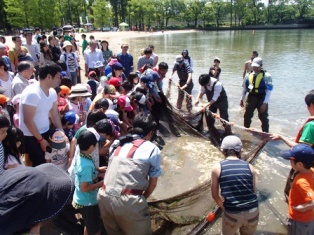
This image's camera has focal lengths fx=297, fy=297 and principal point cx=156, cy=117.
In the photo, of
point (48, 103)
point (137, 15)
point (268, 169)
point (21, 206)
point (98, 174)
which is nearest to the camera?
point (21, 206)

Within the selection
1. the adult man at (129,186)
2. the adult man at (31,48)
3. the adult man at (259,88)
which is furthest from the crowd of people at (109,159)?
the adult man at (31,48)

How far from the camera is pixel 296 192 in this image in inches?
116

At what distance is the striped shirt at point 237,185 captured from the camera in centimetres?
277

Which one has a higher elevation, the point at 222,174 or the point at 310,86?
the point at 222,174

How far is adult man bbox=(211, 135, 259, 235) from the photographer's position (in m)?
2.78

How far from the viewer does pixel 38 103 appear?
359cm

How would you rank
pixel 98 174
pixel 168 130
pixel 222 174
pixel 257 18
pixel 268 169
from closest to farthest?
pixel 222 174 < pixel 98 174 < pixel 268 169 < pixel 168 130 < pixel 257 18

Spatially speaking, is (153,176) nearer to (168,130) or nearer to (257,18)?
(168,130)

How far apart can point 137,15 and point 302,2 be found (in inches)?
1861

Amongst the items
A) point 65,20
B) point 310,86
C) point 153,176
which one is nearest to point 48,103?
point 153,176

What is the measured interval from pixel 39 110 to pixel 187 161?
3331mm

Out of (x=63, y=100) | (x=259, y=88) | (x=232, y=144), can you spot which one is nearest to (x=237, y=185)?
(x=232, y=144)

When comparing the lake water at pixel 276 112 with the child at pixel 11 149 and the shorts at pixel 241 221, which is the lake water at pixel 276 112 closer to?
the shorts at pixel 241 221

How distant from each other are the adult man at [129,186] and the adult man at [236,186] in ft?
2.01
